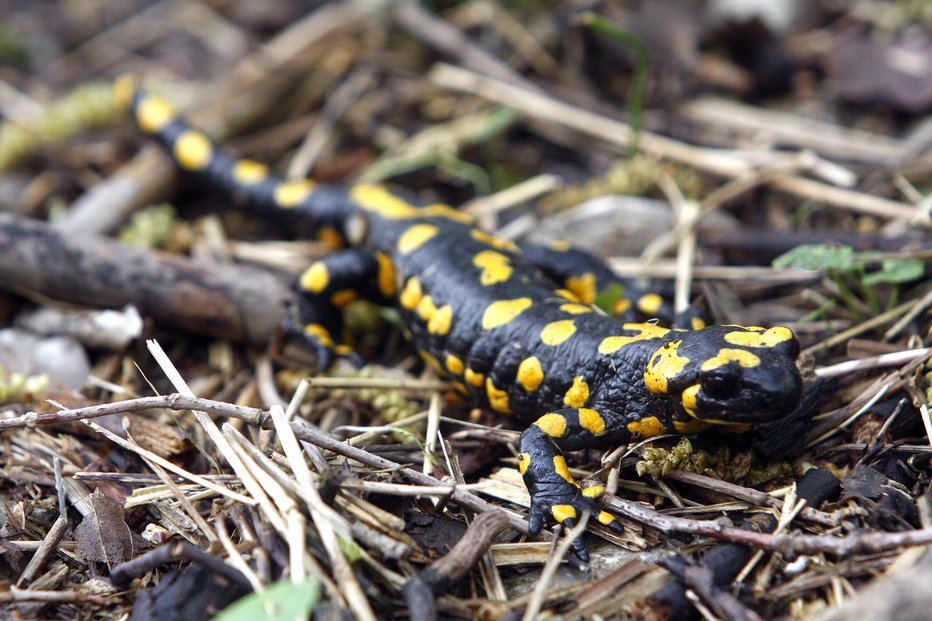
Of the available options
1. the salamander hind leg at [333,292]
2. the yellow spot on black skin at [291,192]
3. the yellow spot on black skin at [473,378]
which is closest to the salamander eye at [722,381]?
the yellow spot on black skin at [473,378]

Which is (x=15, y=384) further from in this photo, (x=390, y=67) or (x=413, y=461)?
(x=390, y=67)

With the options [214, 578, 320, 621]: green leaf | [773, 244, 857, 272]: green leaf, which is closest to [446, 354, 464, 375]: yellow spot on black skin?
[773, 244, 857, 272]: green leaf

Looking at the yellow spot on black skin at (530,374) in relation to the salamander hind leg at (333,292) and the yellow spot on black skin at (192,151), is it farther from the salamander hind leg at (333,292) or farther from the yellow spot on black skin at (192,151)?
the yellow spot on black skin at (192,151)

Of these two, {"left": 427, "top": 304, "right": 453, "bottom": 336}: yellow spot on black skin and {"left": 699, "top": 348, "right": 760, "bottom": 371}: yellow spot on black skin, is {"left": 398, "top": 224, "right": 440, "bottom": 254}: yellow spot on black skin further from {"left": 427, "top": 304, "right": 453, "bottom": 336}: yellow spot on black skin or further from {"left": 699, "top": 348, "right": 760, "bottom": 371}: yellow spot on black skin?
{"left": 699, "top": 348, "right": 760, "bottom": 371}: yellow spot on black skin

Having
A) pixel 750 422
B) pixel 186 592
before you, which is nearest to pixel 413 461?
pixel 186 592

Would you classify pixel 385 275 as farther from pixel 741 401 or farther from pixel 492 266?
pixel 741 401

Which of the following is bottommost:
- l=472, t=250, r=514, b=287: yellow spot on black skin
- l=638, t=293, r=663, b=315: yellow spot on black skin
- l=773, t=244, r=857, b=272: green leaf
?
l=638, t=293, r=663, b=315: yellow spot on black skin

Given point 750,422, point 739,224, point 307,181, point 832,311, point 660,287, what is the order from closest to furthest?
point 750,422
point 832,311
point 660,287
point 739,224
point 307,181
